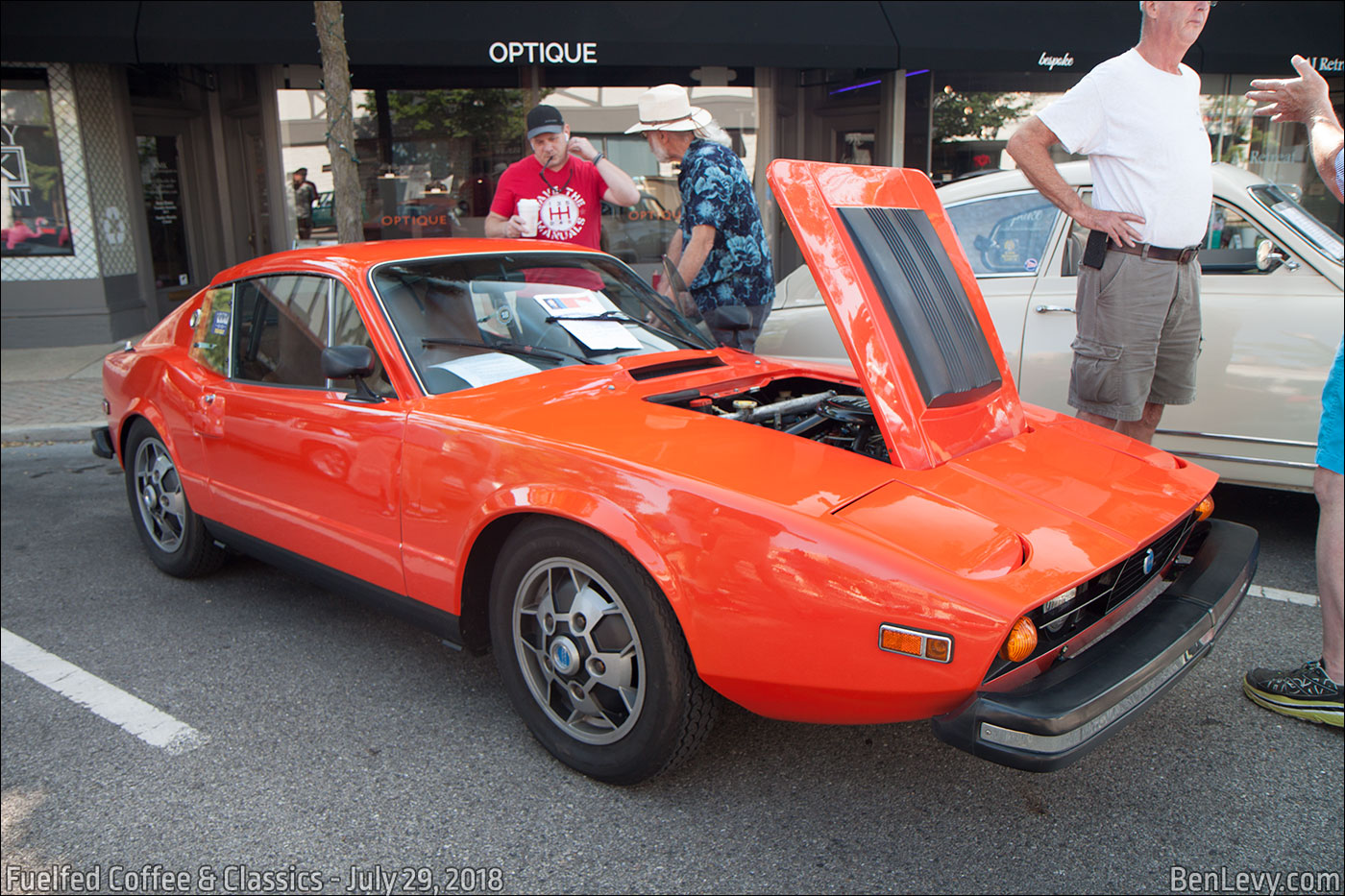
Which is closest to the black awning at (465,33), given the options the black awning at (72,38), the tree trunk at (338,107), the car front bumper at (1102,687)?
the black awning at (72,38)

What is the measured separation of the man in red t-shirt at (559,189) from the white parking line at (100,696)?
2812 millimetres

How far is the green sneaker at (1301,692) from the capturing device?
2951mm

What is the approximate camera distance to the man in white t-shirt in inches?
136

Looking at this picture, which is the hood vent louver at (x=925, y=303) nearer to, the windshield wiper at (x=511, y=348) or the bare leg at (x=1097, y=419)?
the bare leg at (x=1097, y=419)

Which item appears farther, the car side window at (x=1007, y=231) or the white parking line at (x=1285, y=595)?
the car side window at (x=1007, y=231)

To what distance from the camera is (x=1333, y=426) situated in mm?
2895

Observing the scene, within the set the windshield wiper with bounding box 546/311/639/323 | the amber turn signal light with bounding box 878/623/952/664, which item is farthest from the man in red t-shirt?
the amber turn signal light with bounding box 878/623/952/664

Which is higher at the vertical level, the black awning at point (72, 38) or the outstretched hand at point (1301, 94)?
the black awning at point (72, 38)

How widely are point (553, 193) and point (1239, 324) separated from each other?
10.9 feet

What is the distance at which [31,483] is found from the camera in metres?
6.16

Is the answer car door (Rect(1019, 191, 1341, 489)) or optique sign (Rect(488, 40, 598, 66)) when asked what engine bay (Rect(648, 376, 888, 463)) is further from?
optique sign (Rect(488, 40, 598, 66))

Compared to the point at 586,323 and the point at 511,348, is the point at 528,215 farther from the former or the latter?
the point at 511,348

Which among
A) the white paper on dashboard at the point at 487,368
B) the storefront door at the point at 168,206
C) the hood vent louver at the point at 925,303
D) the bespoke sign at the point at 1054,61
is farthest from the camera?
the storefront door at the point at 168,206

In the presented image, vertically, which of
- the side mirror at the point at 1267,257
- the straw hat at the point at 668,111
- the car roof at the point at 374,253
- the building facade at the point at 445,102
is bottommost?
the side mirror at the point at 1267,257
